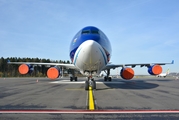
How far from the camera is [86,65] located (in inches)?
456

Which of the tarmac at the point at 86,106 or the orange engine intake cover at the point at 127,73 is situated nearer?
the tarmac at the point at 86,106

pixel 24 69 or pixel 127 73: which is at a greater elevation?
pixel 24 69

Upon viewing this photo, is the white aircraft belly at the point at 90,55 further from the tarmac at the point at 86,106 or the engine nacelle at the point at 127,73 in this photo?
the engine nacelle at the point at 127,73

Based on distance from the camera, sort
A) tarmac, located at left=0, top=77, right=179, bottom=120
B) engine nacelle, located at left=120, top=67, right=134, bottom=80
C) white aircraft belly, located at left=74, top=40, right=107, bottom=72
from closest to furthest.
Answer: tarmac, located at left=0, top=77, right=179, bottom=120 → white aircraft belly, located at left=74, top=40, right=107, bottom=72 → engine nacelle, located at left=120, top=67, right=134, bottom=80

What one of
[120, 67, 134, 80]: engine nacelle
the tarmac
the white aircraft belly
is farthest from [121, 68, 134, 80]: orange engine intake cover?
the tarmac

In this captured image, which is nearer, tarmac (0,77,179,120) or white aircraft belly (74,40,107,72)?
tarmac (0,77,179,120)

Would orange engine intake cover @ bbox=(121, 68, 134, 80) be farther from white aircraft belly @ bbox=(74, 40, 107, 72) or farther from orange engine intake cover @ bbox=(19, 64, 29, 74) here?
orange engine intake cover @ bbox=(19, 64, 29, 74)

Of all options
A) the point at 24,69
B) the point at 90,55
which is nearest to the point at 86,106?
the point at 90,55

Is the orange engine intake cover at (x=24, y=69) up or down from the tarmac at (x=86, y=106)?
up

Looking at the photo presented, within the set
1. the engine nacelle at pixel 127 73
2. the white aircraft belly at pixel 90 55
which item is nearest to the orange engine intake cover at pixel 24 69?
the white aircraft belly at pixel 90 55

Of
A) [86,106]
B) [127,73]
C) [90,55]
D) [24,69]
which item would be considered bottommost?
[86,106]

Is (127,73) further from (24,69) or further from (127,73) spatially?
(24,69)

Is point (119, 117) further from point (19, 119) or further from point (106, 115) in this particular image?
point (19, 119)

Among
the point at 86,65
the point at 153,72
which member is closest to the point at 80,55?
the point at 86,65
